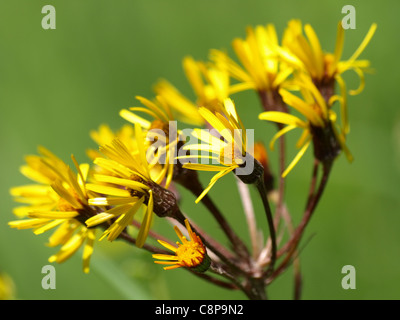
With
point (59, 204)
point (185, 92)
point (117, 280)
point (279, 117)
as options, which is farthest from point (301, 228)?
point (185, 92)

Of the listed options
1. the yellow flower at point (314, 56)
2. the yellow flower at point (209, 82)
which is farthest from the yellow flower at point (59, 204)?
the yellow flower at point (314, 56)

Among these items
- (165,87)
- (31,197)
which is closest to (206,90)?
(165,87)

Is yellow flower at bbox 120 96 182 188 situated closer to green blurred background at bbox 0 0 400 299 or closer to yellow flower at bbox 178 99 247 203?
yellow flower at bbox 178 99 247 203

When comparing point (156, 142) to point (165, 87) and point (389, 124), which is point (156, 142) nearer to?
point (165, 87)

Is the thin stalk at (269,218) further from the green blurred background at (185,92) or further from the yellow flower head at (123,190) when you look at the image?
the green blurred background at (185,92)

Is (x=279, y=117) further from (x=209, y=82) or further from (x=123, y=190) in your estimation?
(x=209, y=82)

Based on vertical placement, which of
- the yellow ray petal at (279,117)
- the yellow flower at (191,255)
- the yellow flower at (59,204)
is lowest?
the yellow flower at (191,255)

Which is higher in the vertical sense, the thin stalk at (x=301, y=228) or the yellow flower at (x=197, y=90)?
the yellow flower at (x=197, y=90)
